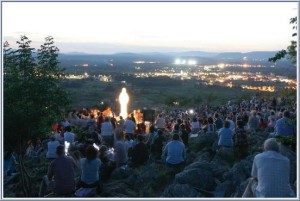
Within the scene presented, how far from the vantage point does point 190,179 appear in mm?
9328

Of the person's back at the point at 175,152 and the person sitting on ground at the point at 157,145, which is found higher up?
the person's back at the point at 175,152

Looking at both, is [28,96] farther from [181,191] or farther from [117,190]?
[181,191]

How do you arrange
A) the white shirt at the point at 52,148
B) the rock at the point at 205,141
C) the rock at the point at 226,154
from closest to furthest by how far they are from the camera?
1. the rock at the point at 226,154
2. the white shirt at the point at 52,148
3. the rock at the point at 205,141

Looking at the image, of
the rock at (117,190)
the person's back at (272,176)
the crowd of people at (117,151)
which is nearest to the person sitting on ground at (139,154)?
the crowd of people at (117,151)

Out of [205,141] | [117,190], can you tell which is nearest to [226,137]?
[205,141]

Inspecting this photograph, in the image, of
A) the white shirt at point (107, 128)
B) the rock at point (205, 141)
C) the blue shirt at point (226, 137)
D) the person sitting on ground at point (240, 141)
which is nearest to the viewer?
the blue shirt at point (226, 137)

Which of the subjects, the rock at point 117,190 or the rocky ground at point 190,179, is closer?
the rocky ground at point 190,179

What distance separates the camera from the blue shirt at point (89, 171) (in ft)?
28.8

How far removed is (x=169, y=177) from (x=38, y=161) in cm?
628

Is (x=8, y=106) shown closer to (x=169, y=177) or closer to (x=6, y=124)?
(x=6, y=124)

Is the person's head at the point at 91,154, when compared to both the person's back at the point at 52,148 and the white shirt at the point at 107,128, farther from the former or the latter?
the white shirt at the point at 107,128

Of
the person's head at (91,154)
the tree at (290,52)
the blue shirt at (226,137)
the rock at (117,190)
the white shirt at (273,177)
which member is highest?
the tree at (290,52)

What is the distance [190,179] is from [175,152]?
1.53 meters

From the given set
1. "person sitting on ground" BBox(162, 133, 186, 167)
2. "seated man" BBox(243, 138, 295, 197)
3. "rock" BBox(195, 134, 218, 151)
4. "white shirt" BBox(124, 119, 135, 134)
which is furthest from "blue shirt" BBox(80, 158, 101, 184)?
"white shirt" BBox(124, 119, 135, 134)
